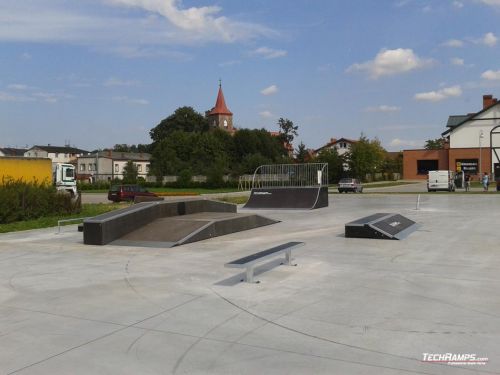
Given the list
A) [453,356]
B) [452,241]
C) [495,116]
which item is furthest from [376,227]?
[495,116]

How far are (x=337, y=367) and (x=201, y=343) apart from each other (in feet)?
4.67

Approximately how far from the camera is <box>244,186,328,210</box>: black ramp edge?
25.2 meters

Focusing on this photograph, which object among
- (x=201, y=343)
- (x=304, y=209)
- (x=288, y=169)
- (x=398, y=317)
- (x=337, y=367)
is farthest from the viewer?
(x=288, y=169)

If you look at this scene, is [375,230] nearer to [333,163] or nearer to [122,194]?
[122,194]

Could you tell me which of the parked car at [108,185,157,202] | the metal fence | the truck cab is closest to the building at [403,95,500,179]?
the metal fence

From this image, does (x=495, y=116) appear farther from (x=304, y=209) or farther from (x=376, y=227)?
(x=376, y=227)

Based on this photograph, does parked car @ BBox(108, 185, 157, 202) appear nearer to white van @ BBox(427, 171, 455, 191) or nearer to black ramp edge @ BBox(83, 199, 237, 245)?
black ramp edge @ BBox(83, 199, 237, 245)

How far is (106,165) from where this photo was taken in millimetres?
120125

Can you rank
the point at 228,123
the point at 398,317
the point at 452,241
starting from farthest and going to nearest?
the point at 228,123
the point at 452,241
the point at 398,317

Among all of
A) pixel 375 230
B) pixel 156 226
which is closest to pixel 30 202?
pixel 156 226

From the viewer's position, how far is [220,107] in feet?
473

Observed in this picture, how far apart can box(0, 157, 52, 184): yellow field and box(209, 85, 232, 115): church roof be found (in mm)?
119002

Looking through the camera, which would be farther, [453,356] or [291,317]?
[291,317]

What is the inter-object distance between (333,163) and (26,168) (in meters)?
54.5
